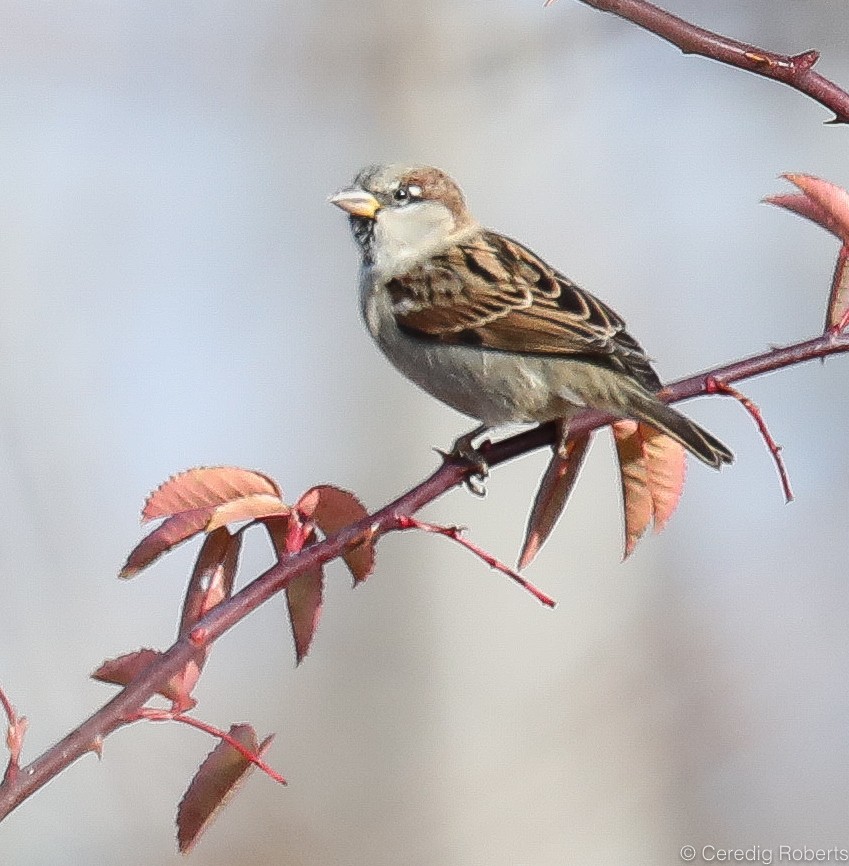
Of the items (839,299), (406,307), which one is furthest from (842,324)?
(406,307)

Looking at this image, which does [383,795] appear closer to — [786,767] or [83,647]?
[83,647]

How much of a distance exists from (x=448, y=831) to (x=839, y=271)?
3.91m

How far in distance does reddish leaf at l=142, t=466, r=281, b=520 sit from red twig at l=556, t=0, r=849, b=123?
2.23 ft

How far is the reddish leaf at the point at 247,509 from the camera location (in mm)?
1624

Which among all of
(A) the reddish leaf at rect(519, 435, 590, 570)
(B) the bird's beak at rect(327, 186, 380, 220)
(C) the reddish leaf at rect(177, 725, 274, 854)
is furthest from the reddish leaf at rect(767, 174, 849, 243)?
(B) the bird's beak at rect(327, 186, 380, 220)

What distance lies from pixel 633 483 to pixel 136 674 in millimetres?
766

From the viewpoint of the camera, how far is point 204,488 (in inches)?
66.6

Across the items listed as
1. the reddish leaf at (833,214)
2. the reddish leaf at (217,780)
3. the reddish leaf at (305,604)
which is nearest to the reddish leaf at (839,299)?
the reddish leaf at (833,214)

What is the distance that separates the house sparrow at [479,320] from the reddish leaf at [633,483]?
200 mm

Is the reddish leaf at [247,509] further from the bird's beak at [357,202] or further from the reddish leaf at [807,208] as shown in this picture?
the bird's beak at [357,202]

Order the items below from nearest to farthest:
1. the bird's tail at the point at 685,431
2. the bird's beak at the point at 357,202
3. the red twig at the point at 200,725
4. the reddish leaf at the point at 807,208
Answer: the red twig at the point at 200,725
the reddish leaf at the point at 807,208
the bird's tail at the point at 685,431
the bird's beak at the point at 357,202

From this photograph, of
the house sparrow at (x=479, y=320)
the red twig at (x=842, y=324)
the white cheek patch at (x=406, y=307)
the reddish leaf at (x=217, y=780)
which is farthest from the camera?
the white cheek patch at (x=406, y=307)

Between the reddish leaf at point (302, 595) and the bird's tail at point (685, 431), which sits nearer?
the reddish leaf at point (302, 595)

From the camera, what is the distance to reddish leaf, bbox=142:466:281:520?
5.46ft
